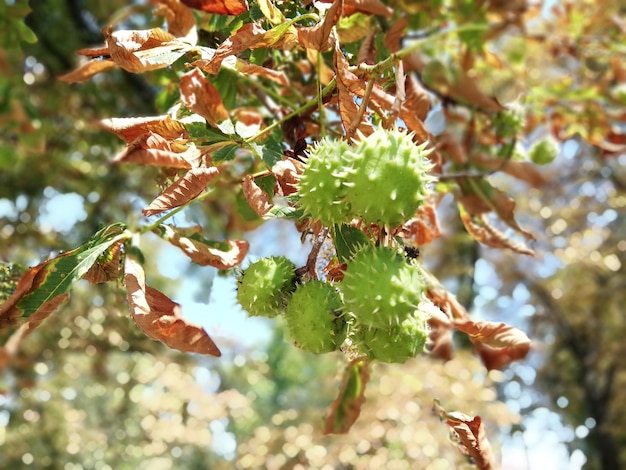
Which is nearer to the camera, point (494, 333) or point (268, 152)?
point (268, 152)

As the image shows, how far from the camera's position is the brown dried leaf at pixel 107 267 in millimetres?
1105

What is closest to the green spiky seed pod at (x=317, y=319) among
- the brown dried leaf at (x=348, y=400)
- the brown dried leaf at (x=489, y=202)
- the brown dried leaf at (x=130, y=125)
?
the brown dried leaf at (x=130, y=125)

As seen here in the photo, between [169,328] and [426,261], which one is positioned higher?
[169,328]

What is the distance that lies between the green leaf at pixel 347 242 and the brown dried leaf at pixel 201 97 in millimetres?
316

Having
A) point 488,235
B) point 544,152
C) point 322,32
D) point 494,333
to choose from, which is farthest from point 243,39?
point 544,152

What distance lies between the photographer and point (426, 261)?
242 inches

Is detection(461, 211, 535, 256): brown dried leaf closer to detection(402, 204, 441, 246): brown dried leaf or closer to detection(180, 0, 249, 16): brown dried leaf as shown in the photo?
detection(402, 204, 441, 246): brown dried leaf

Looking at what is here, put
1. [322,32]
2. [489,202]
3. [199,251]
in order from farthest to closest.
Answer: [489,202] → [199,251] → [322,32]

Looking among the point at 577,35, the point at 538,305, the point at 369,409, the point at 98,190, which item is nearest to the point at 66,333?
the point at 98,190

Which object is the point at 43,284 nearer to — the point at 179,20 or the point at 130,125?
the point at 130,125

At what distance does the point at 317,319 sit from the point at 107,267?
16.8 inches

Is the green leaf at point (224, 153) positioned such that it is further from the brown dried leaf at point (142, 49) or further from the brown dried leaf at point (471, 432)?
the brown dried leaf at point (471, 432)

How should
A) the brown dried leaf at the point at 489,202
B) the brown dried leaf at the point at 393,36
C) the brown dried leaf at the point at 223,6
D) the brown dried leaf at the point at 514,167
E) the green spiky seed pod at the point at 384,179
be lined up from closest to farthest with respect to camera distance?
the green spiky seed pod at the point at 384,179
the brown dried leaf at the point at 223,6
the brown dried leaf at the point at 393,36
the brown dried leaf at the point at 489,202
the brown dried leaf at the point at 514,167

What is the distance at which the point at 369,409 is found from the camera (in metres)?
5.43
